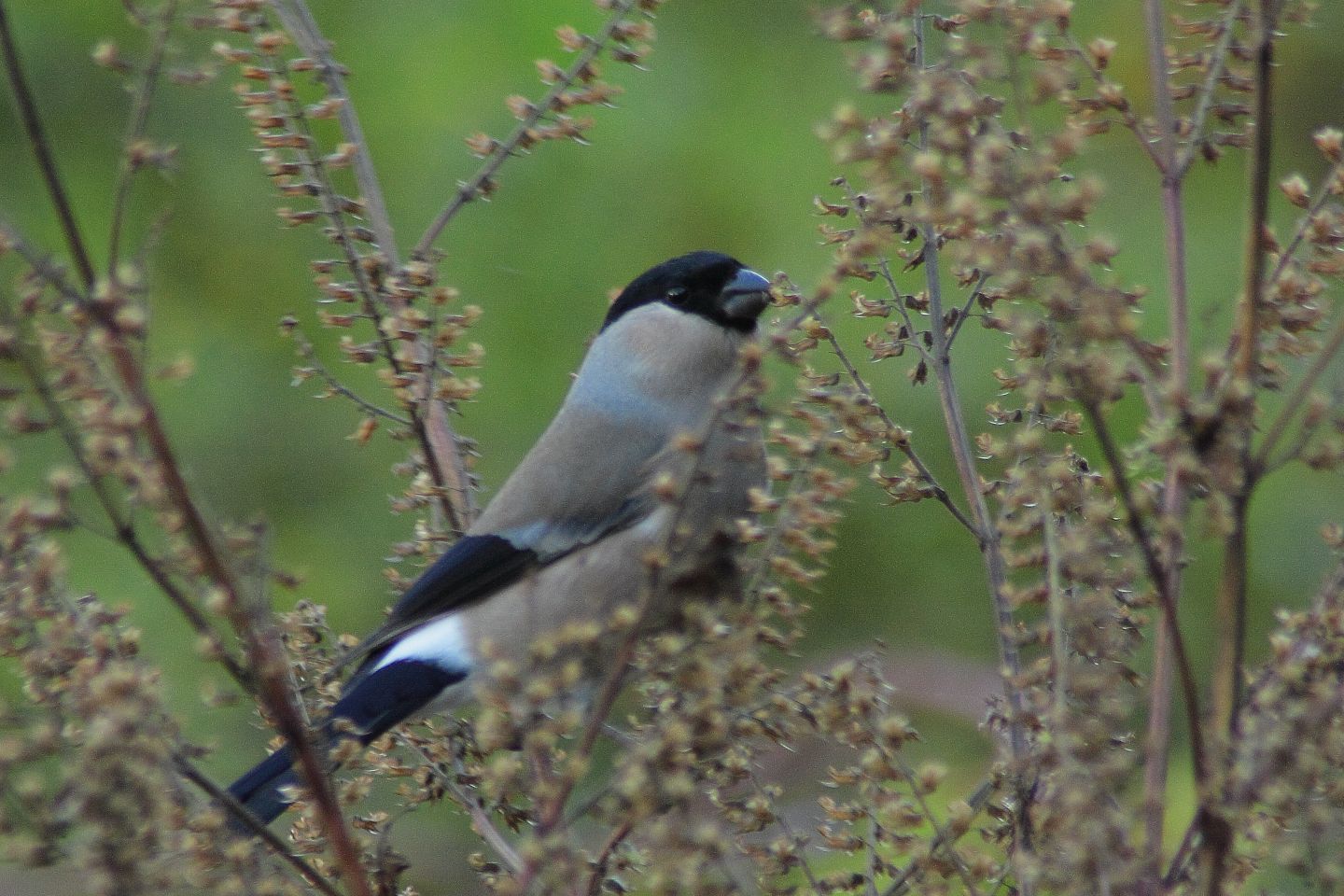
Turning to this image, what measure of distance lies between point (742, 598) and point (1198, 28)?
0.70 meters

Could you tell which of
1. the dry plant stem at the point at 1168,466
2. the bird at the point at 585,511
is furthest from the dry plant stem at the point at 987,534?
the bird at the point at 585,511

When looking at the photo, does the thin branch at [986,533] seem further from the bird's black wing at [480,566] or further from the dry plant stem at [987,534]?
the bird's black wing at [480,566]

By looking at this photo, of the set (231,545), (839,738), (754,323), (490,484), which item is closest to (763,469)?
Result: (754,323)

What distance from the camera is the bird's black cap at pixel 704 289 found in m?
3.26

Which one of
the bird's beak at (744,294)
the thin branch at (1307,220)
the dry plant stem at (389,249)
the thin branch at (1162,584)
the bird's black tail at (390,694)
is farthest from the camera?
the bird's beak at (744,294)

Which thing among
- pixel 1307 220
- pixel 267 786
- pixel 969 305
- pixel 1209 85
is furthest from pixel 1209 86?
pixel 267 786

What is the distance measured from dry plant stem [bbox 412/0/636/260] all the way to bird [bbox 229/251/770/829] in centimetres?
41

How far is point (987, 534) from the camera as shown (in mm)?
1755

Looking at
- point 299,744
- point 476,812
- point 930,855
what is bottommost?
point 476,812

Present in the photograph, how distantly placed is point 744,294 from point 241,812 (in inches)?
79.9

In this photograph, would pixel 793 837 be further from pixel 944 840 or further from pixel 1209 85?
pixel 1209 85

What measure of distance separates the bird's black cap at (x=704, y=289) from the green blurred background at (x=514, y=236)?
0.47 metres

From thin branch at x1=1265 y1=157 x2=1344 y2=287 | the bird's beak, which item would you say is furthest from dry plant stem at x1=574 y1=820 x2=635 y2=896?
the bird's beak

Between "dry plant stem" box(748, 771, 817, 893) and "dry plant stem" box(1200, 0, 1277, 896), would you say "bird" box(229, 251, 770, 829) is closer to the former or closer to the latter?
"dry plant stem" box(748, 771, 817, 893)
